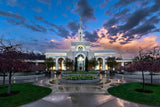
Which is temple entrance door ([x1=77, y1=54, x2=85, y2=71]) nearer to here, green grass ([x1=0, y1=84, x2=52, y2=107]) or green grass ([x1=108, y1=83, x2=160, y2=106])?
→ green grass ([x1=108, y1=83, x2=160, y2=106])

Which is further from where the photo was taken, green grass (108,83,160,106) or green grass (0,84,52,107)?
green grass (108,83,160,106)

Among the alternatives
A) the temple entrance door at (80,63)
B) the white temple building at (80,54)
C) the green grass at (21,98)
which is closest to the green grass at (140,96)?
the green grass at (21,98)

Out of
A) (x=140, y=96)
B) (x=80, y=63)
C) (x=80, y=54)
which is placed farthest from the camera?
(x=80, y=54)

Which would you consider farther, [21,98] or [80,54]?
[80,54]

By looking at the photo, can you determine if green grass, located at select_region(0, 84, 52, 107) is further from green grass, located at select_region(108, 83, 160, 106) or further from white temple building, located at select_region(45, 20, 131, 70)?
white temple building, located at select_region(45, 20, 131, 70)

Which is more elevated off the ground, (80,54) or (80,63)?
(80,54)

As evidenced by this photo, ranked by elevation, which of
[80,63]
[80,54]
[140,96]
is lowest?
[140,96]

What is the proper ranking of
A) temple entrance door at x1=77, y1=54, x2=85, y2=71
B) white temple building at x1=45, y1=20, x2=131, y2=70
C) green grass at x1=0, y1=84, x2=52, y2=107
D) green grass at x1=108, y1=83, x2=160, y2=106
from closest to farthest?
green grass at x1=0, y1=84, x2=52, y2=107 → green grass at x1=108, y1=83, x2=160, y2=106 → temple entrance door at x1=77, y1=54, x2=85, y2=71 → white temple building at x1=45, y1=20, x2=131, y2=70

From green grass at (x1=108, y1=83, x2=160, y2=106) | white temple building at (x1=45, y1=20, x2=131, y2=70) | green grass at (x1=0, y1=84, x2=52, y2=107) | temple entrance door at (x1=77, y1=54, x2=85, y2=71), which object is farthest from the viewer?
white temple building at (x1=45, y1=20, x2=131, y2=70)

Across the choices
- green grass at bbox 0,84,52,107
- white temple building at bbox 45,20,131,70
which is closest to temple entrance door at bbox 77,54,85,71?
white temple building at bbox 45,20,131,70

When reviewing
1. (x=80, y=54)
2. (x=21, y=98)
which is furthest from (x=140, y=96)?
(x=80, y=54)

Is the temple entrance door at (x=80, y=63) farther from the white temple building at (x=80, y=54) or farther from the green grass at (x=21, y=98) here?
the green grass at (x=21, y=98)

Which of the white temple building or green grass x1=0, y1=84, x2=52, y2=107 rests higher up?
the white temple building

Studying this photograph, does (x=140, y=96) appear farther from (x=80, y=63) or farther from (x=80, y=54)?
(x=80, y=54)
